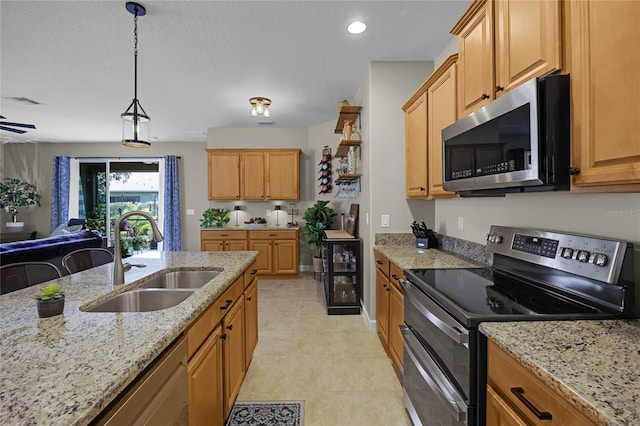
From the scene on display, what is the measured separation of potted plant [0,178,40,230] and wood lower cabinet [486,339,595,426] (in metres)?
8.78

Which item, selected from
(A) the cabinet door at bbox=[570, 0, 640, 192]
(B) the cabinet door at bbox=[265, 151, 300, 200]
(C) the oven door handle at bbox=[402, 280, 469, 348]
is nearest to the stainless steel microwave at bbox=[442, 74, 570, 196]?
(A) the cabinet door at bbox=[570, 0, 640, 192]

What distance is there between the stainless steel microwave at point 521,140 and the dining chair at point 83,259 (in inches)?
114

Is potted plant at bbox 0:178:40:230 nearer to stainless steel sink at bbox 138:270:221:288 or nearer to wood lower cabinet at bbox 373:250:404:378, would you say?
stainless steel sink at bbox 138:270:221:288

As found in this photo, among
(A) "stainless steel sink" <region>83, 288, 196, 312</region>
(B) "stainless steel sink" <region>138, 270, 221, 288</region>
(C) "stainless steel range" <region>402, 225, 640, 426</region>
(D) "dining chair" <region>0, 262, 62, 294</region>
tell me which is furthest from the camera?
(B) "stainless steel sink" <region>138, 270, 221, 288</region>

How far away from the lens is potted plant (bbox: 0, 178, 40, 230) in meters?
6.43

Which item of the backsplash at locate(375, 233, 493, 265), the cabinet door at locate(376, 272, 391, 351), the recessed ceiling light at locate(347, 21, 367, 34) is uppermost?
the recessed ceiling light at locate(347, 21, 367, 34)

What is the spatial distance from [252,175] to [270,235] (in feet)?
3.87

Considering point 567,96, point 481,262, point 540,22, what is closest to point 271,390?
point 481,262

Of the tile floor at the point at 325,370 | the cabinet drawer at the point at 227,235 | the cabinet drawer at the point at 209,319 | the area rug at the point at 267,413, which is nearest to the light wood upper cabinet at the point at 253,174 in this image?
the cabinet drawer at the point at 227,235

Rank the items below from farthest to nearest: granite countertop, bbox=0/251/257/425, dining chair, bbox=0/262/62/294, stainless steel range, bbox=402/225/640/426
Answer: dining chair, bbox=0/262/62/294, stainless steel range, bbox=402/225/640/426, granite countertop, bbox=0/251/257/425

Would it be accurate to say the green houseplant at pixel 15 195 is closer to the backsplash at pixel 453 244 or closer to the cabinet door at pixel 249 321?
the cabinet door at pixel 249 321

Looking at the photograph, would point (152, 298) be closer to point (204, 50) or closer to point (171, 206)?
point (204, 50)

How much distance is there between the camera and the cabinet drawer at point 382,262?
2552mm

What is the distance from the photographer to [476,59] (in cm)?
166
